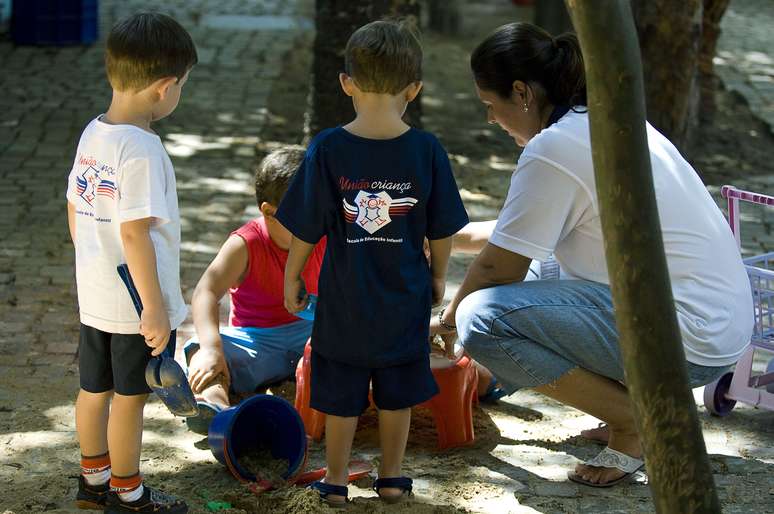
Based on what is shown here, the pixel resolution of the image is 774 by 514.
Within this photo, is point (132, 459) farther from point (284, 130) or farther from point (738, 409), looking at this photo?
point (284, 130)

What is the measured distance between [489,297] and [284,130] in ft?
17.8

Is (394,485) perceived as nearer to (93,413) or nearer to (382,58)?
(93,413)

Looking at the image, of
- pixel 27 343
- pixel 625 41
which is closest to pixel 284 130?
pixel 27 343

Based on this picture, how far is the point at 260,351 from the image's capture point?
14.7 feet

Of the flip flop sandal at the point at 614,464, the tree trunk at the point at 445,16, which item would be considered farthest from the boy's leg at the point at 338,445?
the tree trunk at the point at 445,16

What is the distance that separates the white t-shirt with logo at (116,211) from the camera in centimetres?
315

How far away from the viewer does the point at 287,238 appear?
14.2 ft

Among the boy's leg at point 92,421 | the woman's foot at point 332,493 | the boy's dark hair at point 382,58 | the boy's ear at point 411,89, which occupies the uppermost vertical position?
the boy's dark hair at point 382,58

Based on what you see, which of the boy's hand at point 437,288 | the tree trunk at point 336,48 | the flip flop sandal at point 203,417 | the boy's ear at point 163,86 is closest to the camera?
the boy's ear at point 163,86

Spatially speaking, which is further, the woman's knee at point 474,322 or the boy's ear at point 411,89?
the woman's knee at point 474,322

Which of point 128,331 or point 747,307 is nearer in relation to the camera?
point 128,331

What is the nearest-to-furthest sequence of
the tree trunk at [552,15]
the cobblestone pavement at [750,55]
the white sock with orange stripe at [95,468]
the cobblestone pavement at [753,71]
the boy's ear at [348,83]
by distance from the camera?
1. the boy's ear at [348,83]
2. the white sock with orange stripe at [95,468]
3. the cobblestone pavement at [753,71]
4. the cobblestone pavement at [750,55]
5. the tree trunk at [552,15]

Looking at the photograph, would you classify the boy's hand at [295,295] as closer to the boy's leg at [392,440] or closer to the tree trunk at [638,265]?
the boy's leg at [392,440]

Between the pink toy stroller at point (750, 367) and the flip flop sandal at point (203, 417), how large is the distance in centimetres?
180
